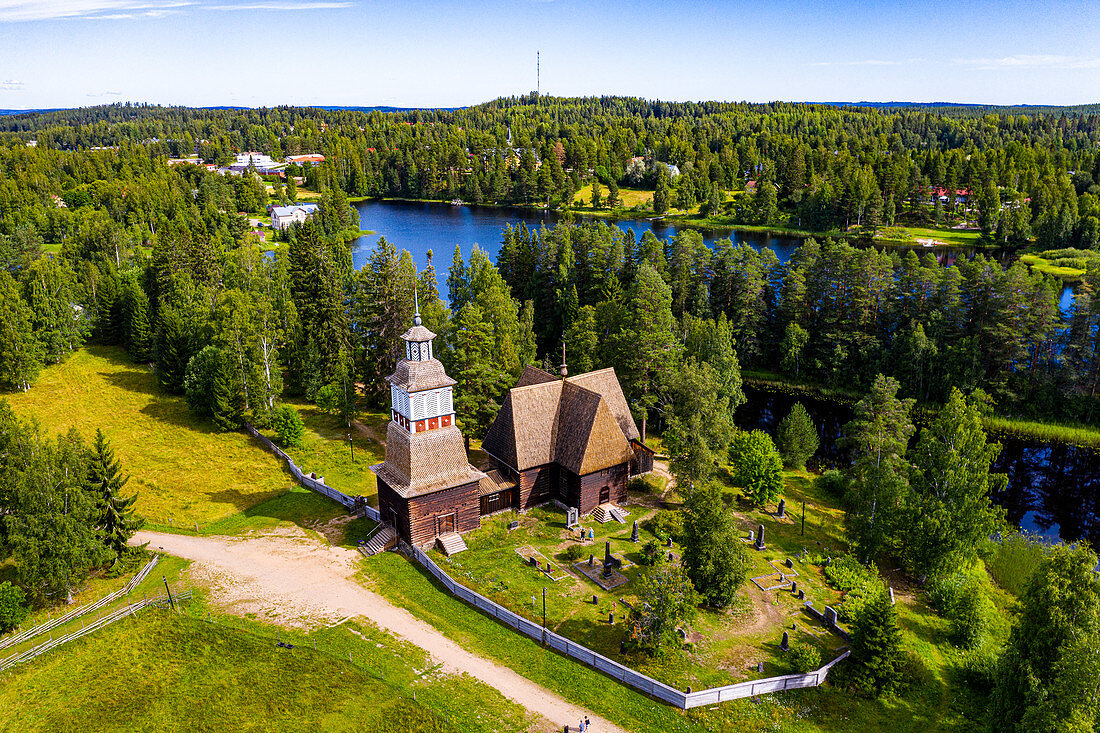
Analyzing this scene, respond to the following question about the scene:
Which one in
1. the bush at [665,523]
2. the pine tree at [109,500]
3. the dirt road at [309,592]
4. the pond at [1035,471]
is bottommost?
the pond at [1035,471]

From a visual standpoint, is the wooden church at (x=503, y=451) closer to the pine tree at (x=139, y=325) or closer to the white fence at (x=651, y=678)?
the white fence at (x=651, y=678)

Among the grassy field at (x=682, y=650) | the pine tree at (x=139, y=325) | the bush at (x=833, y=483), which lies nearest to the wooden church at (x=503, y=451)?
the grassy field at (x=682, y=650)

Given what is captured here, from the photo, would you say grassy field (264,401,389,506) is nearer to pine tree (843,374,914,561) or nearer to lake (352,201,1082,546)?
pine tree (843,374,914,561)

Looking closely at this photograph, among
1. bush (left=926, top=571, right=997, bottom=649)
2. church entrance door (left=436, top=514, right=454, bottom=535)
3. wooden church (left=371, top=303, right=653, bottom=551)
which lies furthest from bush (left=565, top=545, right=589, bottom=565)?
bush (left=926, top=571, right=997, bottom=649)

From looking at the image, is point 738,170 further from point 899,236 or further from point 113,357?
point 113,357

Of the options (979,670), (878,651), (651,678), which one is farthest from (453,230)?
(979,670)
